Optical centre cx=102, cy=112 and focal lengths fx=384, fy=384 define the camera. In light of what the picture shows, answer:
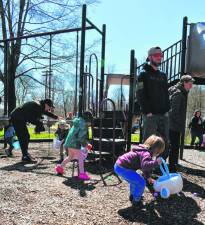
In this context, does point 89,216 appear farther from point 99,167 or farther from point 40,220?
point 99,167

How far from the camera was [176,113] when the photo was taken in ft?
20.6

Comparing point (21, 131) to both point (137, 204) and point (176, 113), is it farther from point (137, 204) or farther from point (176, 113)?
point (137, 204)

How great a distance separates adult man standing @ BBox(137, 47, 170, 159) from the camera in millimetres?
5691

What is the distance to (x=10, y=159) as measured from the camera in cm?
860

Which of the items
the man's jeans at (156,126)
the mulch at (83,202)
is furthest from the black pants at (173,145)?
the man's jeans at (156,126)

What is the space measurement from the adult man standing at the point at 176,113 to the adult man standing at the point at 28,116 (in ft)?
9.41

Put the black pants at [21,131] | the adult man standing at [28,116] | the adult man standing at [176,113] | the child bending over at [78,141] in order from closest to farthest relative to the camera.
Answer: the adult man standing at [176,113] → the child bending over at [78,141] → the adult man standing at [28,116] → the black pants at [21,131]

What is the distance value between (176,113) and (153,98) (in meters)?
0.70

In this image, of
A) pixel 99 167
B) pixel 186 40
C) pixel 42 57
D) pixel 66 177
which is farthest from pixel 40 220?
pixel 42 57

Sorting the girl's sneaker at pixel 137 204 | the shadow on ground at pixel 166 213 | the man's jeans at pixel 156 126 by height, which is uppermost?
the man's jeans at pixel 156 126

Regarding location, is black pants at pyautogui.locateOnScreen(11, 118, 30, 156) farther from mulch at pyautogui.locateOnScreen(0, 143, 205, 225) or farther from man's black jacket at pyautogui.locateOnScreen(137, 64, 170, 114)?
man's black jacket at pyautogui.locateOnScreen(137, 64, 170, 114)

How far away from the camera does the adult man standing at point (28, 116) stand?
8.10 m

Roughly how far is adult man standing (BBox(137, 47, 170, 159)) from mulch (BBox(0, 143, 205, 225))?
3.15ft

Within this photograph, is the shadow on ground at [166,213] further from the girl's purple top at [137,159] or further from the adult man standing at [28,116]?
the adult man standing at [28,116]
